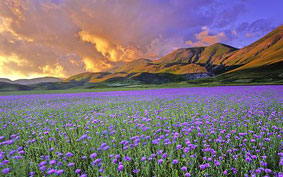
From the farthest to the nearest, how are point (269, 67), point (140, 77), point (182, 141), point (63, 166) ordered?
point (140, 77) → point (269, 67) → point (182, 141) → point (63, 166)

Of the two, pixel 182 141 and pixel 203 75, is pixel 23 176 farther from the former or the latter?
pixel 203 75

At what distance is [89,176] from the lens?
297 centimetres

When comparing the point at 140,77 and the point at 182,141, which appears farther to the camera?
the point at 140,77

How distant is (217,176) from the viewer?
9.44ft

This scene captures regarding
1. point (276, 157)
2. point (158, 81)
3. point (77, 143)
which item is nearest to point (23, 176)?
point (77, 143)

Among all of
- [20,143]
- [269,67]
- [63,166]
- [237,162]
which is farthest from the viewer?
[269,67]

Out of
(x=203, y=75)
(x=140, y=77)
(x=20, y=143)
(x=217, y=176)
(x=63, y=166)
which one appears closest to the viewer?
(x=217, y=176)

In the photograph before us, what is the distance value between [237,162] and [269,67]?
143783 millimetres

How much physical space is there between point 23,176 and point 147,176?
257 cm

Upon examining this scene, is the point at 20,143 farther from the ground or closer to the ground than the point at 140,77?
closer to the ground

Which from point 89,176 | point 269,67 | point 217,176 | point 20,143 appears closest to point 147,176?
point 89,176

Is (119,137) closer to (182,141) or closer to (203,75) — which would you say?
(182,141)

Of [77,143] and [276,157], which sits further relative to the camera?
[77,143]

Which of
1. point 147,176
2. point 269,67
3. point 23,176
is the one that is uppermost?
point 269,67
